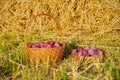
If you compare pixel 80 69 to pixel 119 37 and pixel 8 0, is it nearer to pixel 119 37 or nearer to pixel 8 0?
pixel 119 37

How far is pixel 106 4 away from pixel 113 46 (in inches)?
32.8

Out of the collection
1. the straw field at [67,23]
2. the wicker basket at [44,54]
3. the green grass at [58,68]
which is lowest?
the green grass at [58,68]

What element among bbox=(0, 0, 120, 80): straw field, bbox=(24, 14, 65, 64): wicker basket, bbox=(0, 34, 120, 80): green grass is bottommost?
bbox=(0, 34, 120, 80): green grass

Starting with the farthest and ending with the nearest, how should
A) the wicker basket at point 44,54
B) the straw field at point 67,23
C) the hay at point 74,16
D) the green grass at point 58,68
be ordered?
the hay at point 74,16, the straw field at point 67,23, the wicker basket at point 44,54, the green grass at point 58,68

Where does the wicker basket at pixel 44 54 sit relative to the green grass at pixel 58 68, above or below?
above

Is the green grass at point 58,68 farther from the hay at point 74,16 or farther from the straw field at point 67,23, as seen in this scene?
the hay at point 74,16

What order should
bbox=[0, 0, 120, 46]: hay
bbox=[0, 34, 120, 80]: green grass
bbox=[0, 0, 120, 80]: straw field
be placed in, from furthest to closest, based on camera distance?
bbox=[0, 0, 120, 46]: hay → bbox=[0, 0, 120, 80]: straw field → bbox=[0, 34, 120, 80]: green grass

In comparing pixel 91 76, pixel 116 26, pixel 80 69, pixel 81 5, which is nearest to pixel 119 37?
pixel 116 26

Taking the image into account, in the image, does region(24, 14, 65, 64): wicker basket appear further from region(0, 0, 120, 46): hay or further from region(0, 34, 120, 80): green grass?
region(0, 0, 120, 46): hay

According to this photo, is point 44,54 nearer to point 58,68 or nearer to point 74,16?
point 58,68

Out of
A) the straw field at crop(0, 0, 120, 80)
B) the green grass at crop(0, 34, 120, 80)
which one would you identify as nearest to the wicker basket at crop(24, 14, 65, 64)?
the green grass at crop(0, 34, 120, 80)

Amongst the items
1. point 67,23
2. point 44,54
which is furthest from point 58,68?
point 67,23

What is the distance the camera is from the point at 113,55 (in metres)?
3.07

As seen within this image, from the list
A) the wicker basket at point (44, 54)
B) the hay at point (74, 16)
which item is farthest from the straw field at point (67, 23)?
the wicker basket at point (44, 54)
